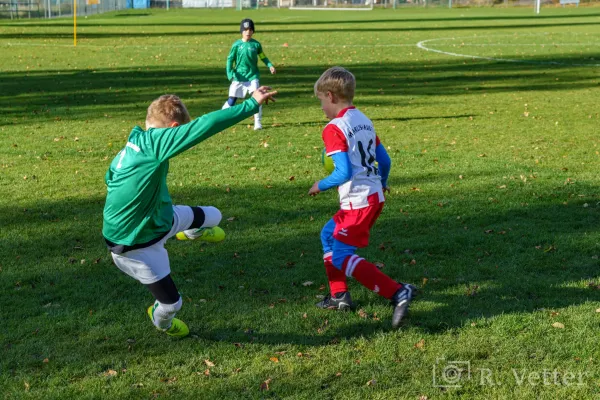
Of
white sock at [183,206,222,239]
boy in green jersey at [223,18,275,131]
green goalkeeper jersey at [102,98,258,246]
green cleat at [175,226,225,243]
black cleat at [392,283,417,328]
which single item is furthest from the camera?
boy in green jersey at [223,18,275,131]

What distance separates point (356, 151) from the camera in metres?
5.36

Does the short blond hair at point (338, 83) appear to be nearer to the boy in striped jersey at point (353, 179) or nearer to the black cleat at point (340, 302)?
the boy in striped jersey at point (353, 179)

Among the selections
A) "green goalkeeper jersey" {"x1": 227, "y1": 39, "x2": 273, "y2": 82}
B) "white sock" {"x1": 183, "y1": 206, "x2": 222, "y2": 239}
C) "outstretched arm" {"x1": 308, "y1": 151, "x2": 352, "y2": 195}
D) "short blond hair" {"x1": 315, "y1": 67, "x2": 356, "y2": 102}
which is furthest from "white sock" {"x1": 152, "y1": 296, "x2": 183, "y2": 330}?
"green goalkeeper jersey" {"x1": 227, "y1": 39, "x2": 273, "y2": 82}

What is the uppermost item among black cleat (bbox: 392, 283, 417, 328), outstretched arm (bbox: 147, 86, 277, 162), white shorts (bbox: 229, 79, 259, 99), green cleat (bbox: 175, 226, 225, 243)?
outstretched arm (bbox: 147, 86, 277, 162)

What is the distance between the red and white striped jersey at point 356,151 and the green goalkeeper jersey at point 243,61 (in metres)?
8.45

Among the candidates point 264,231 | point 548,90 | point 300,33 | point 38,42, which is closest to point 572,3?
point 300,33

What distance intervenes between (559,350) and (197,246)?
12.2 ft

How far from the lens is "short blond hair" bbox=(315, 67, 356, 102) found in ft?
17.6

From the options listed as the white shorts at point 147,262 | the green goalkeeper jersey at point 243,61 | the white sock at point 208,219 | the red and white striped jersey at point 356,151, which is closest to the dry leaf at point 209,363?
the white shorts at point 147,262

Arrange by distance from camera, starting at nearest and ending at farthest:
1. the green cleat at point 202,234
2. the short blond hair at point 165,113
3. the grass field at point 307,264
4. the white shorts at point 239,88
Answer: the grass field at point 307,264 < the short blond hair at point 165,113 < the green cleat at point 202,234 < the white shorts at point 239,88

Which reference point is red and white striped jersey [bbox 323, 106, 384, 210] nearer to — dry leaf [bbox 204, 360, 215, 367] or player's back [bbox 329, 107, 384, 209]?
player's back [bbox 329, 107, 384, 209]

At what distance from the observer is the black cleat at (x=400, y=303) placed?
5.45m

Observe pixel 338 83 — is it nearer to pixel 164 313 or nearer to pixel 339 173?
pixel 339 173

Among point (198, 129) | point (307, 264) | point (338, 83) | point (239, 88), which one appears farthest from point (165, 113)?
point (239, 88)
